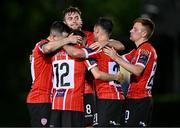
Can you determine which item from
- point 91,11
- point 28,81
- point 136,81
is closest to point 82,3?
point 91,11

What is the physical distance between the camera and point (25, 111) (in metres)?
25.5

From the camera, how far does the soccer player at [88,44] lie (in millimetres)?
12262

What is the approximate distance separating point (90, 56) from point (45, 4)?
76.5 feet

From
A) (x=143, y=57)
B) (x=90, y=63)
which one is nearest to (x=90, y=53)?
(x=90, y=63)

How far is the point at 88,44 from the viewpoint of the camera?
12539mm

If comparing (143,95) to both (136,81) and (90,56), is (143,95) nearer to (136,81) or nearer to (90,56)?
(136,81)

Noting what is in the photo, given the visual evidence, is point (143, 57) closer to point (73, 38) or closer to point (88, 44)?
point (88, 44)

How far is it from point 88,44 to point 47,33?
20401 mm

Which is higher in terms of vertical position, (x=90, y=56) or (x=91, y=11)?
(x=91, y=11)

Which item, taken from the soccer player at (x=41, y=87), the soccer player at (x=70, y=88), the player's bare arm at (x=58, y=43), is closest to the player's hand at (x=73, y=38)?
the player's bare arm at (x=58, y=43)

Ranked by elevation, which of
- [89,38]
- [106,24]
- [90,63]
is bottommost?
[90,63]

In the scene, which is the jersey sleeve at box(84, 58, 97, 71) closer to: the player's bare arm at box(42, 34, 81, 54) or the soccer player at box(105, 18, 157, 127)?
the player's bare arm at box(42, 34, 81, 54)

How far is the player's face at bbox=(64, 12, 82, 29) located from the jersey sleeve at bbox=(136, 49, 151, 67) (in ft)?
3.49

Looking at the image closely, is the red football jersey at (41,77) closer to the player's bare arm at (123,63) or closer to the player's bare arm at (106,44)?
the player's bare arm at (106,44)
